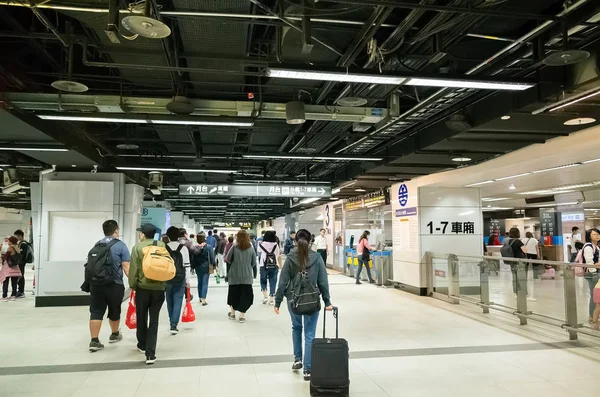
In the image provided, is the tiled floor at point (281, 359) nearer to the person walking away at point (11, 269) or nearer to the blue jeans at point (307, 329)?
the blue jeans at point (307, 329)

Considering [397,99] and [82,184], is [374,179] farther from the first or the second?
[82,184]

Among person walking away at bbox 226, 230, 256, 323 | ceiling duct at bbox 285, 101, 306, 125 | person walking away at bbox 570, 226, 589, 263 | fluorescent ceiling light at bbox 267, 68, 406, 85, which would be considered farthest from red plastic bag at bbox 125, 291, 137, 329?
person walking away at bbox 570, 226, 589, 263

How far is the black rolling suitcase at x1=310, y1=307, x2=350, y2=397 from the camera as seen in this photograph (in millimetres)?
3785

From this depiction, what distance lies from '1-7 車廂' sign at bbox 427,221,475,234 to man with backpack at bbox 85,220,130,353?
24.3 ft

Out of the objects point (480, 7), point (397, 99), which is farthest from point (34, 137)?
point (480, 7)

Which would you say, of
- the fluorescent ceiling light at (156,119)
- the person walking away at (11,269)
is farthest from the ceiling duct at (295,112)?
the person walking away at (11,269)

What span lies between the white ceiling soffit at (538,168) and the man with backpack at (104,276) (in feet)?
20.2

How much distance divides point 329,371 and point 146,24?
3.11 m

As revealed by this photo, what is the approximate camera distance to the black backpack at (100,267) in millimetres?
5449

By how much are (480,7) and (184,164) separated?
932cm

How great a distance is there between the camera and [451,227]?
1090 cm

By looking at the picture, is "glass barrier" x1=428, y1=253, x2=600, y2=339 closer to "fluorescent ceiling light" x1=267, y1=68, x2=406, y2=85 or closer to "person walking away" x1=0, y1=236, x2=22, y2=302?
"fluorescent ceiling light" x1=267, y1=68, x2=406, y2=85

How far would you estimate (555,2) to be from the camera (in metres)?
3.80

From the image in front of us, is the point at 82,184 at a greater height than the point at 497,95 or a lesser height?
lesser
